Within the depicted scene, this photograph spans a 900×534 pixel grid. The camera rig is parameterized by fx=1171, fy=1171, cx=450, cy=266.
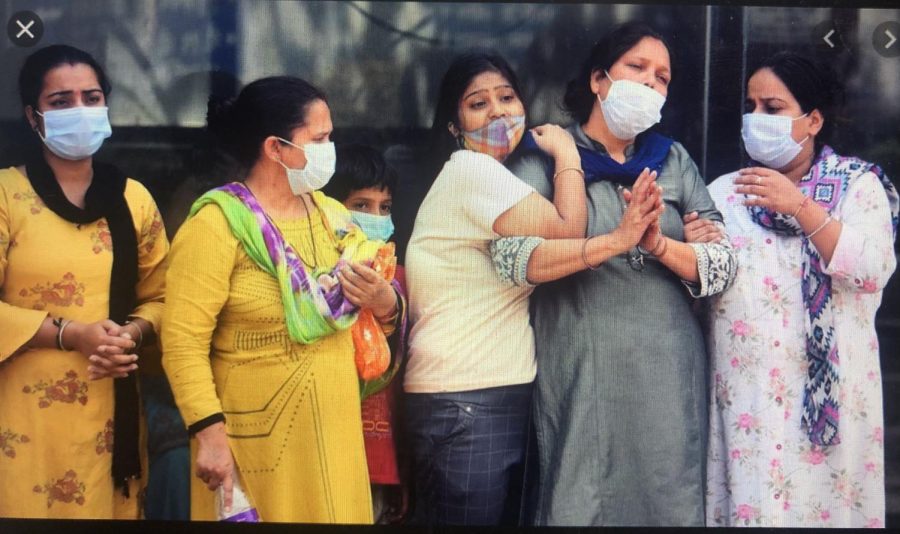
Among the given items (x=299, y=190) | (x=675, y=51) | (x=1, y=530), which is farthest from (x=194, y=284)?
(x=675, y=51)

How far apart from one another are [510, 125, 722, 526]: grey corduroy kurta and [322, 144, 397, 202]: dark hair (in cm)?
50

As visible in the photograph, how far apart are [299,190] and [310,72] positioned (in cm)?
40

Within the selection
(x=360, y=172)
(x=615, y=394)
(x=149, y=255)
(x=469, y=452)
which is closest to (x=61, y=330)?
(x=149, y=255)

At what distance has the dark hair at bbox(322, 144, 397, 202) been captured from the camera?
12.9ft

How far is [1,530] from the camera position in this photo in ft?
12.9

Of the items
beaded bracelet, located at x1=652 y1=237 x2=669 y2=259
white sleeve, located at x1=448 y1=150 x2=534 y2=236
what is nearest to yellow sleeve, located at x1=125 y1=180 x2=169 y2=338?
white sleeve, located at x1=448 y1=150 x2=534 y2=236

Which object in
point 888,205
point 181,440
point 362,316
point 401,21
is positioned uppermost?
point 401,21

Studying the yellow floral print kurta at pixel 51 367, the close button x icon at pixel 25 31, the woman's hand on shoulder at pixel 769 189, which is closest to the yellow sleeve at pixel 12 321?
the yellow floral print kurta at pixel 51 367

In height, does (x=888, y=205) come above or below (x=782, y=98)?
below

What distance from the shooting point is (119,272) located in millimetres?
3900

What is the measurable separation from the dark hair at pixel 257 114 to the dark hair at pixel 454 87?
1.31 ft

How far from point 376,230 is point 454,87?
0.55m

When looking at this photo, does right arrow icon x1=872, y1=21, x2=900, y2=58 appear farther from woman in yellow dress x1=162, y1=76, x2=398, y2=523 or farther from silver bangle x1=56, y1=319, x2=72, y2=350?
silver bangle x1=56, y1=319, x2=72, y2=350

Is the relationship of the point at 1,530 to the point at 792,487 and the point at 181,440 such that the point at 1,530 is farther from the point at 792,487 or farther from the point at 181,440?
the point at 792,487
